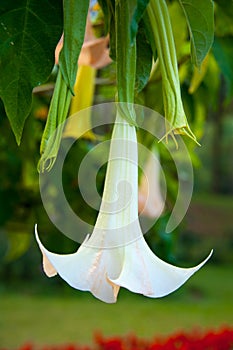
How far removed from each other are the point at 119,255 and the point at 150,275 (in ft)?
0.06

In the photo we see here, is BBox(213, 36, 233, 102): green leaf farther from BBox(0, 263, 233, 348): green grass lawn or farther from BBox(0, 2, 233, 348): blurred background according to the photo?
BBox(0, 263, 233, 348): green grass lawn

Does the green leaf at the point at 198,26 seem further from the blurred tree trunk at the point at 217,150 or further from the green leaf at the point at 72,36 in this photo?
the blurred tree trunk at the point at 217,150

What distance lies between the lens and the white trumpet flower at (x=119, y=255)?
0.90ft

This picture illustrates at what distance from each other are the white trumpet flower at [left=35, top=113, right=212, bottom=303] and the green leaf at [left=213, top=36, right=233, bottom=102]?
40cm

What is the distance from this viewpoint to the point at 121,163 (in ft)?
0.99

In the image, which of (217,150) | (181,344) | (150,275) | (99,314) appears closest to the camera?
(150,275)

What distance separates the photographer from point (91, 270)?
11.1 inches

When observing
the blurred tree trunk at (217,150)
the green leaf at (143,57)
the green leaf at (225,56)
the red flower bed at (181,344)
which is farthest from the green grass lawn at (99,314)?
the green leaf at (143,57)

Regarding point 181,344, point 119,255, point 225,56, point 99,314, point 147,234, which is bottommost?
point 99,314

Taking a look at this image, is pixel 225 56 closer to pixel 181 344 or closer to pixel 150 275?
pixel 150 275

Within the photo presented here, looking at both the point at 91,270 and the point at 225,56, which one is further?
the point at 225,56

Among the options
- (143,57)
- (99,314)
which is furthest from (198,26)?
(99,314)

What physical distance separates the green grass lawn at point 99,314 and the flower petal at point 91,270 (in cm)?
272

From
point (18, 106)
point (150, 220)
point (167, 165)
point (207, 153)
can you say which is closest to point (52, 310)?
point (207, 153)
